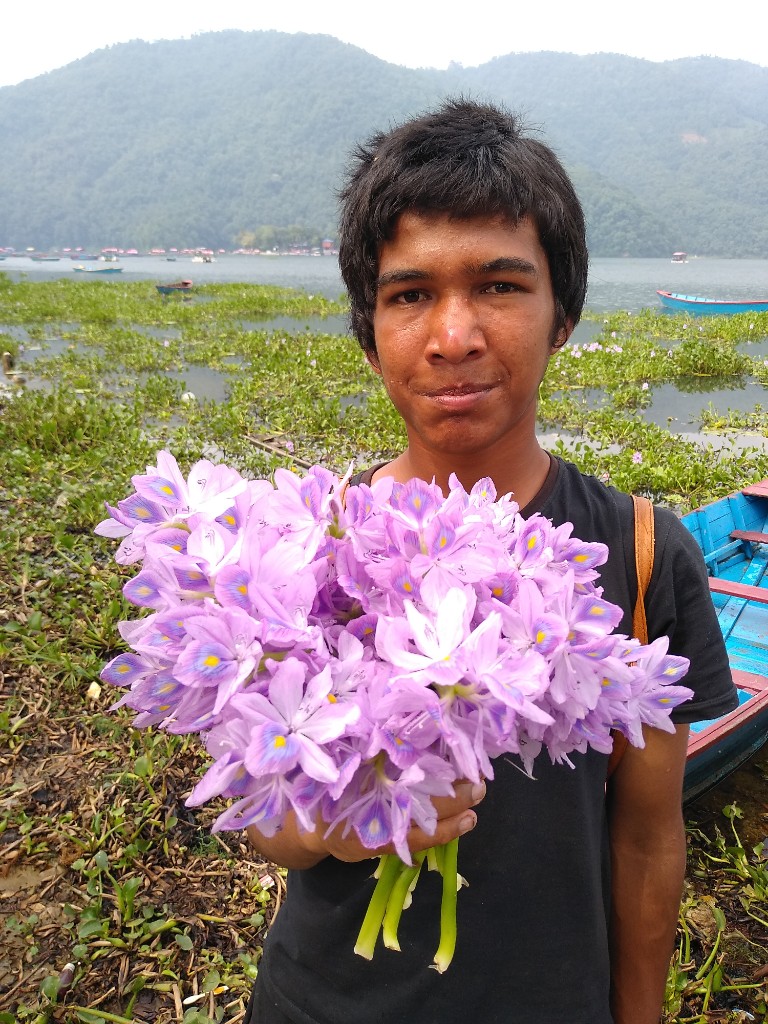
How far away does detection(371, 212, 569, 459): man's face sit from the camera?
1249mm

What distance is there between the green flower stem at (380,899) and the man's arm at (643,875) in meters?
0.71

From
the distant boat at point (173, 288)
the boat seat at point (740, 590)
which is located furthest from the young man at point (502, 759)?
the distant boat at point (173, 288)

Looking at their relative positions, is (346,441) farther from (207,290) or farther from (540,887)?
(207,290)

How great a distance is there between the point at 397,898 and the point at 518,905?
58 centimetres

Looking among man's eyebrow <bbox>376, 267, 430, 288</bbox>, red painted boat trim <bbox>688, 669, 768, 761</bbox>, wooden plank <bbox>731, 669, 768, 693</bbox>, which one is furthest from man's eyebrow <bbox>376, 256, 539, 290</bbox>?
wooden plank <bbox>731, 669, 768, 693</bbox>

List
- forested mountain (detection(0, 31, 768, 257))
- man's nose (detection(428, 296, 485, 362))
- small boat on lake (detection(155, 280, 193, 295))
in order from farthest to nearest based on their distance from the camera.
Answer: forested mountain (detection(0, 31, 768, 257)) < small boat on lake (detection(155, 280, 193, 295)) < man's nose (detection(428, 296, 485, 362))

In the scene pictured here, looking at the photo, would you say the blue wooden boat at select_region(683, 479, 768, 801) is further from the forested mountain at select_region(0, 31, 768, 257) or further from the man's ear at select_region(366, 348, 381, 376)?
the forested mountain at select_region(0, 31, 768, 257)

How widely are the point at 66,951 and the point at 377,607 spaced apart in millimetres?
2433

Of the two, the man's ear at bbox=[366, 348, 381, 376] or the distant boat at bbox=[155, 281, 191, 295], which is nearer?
the man's ear at bbox=[366, 348, 381, 376]

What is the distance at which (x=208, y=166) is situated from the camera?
168250 mm

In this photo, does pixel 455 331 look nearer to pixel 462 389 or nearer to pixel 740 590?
pixel 462 389

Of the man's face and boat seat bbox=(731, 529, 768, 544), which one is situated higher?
the man's face

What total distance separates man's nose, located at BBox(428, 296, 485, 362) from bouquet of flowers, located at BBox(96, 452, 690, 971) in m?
0.45

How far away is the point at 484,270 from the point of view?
125cm
